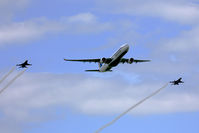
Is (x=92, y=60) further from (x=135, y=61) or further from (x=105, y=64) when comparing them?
(x=135, y=61)

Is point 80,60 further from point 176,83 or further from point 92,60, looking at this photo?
point 176,83

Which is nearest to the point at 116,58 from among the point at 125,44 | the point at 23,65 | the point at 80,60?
the point at 125,44

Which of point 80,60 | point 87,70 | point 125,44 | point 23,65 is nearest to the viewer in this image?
point 23,65

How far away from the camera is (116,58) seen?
15025 cm

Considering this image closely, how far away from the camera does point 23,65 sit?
442 feet

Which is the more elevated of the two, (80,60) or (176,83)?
(80,60)

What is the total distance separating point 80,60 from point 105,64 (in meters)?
8.47

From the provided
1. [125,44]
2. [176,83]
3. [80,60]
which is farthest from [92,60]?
[176,83]

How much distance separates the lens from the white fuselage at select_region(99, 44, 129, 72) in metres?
146

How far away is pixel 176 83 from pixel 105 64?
25149mm

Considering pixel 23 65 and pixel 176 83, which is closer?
pixel 23 65

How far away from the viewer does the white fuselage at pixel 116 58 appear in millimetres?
146500

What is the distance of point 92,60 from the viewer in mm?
160375

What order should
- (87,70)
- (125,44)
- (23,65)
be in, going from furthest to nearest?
(87,70) < (125,44) < (23,65)
